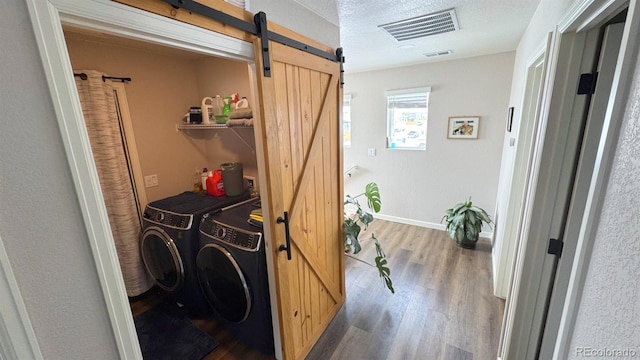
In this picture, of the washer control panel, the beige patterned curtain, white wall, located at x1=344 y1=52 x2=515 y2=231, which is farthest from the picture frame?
the beige patterned curtain

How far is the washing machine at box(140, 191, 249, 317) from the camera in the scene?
1926 mm

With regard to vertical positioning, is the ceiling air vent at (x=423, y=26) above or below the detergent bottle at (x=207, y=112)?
above

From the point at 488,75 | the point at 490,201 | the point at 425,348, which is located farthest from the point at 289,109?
the point at 490,201

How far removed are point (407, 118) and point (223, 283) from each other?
3.32m

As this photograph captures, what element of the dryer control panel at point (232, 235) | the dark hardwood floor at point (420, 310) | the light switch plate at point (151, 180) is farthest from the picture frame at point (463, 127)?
the light switch plate at point (151, 180)

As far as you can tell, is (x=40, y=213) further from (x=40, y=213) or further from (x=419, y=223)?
(x=419, y=223)

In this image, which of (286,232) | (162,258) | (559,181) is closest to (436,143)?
(559,181)

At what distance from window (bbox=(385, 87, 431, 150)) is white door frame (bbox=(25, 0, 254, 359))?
3.35 m

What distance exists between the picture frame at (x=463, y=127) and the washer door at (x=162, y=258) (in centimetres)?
351

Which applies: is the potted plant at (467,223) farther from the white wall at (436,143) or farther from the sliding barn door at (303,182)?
the sliding barn door at (303,182)

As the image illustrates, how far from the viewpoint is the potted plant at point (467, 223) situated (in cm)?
314

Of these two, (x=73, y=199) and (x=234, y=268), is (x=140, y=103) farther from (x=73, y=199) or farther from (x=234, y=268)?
(x=73, y=199)

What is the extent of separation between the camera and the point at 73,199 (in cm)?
68

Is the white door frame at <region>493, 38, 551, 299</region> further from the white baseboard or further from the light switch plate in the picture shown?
the light switch plate
